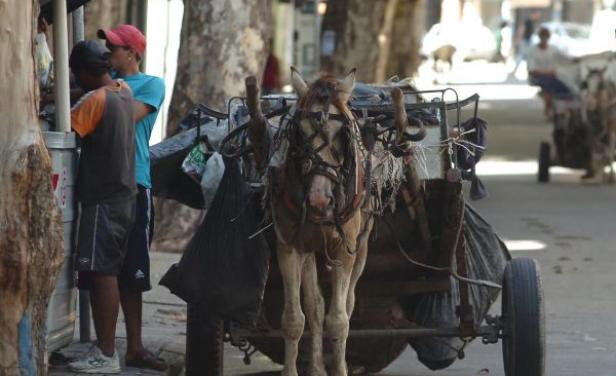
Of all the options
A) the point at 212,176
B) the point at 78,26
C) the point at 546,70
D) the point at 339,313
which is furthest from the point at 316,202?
the point at 546,70

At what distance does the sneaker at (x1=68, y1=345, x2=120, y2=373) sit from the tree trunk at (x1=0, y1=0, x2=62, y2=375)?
1.75m

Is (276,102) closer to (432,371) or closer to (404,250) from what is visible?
(404,250)

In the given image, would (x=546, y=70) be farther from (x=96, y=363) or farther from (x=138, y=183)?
(x=96, y=363)

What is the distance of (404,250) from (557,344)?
2.75 m

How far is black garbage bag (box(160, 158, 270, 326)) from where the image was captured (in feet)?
27.1

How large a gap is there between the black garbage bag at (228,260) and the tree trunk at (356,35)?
2068 centimetres

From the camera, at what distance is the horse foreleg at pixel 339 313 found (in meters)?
8.16

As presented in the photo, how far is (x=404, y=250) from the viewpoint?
29.1ft

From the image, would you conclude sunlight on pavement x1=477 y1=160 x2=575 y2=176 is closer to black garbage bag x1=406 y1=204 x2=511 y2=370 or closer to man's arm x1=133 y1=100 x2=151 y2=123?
black garbage bag x1=406 y1=204 x2=511 y2=370

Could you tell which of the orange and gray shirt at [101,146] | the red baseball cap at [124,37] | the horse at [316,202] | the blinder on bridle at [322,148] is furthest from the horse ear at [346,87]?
the red baseball cap at [124,37]

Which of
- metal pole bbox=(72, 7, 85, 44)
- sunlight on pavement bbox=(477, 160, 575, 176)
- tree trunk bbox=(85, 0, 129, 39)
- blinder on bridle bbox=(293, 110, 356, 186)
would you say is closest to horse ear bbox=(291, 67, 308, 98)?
blinder on bridle bbox=(293, 110, 356, 186)

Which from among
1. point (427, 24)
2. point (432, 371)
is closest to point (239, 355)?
point (432, 371)

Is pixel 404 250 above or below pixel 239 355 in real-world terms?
above

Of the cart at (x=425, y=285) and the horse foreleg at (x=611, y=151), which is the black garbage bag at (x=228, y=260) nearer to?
the cart at (x=425, y=285)
